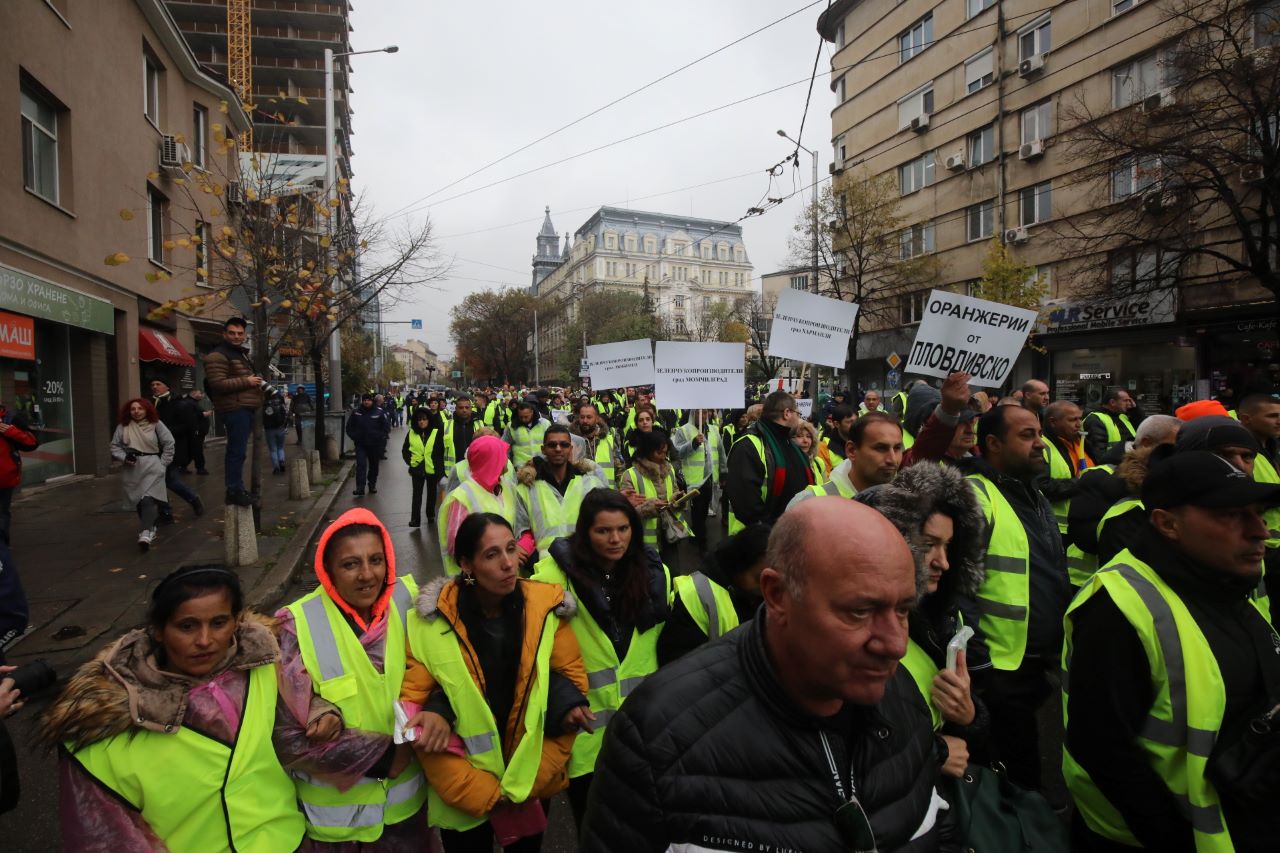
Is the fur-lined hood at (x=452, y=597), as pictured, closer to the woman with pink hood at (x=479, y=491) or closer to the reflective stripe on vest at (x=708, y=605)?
the reflective stripe on vest at (x=708, y=605)

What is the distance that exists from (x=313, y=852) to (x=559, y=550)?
1380 mm

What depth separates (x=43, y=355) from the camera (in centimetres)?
1238

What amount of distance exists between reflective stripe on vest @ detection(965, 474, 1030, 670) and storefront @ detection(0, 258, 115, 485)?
13.0 m

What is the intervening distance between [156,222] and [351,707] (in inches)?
761

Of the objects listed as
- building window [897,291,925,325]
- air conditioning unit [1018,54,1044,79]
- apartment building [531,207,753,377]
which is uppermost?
apartment building [531,207,753,377]

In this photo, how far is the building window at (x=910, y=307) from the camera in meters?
30.3

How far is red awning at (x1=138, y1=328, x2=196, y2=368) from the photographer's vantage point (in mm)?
16172

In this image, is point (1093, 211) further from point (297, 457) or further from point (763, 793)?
point (763, 793)

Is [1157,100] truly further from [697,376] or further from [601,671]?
[601,671]

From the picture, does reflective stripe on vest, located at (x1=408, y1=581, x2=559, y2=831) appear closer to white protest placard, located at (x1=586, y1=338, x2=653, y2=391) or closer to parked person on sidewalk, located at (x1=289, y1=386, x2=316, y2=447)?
white protest placard, located at (x1=586, y1=338, x2=653, y2=391)

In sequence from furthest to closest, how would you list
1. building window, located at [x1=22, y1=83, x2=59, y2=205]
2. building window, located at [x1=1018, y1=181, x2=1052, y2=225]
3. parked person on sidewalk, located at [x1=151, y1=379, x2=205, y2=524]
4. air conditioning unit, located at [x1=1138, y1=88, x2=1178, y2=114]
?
building window, located at [x1=1018, y1=181, x2=1052, y2=225] < air conditioning unit, located at [x1=1138, y1=88, x2=1178, y2=114] < parked person on sidewalk, located at [x1=151, y1=379, x2=205, y2=524] < building window, located at [x1=22, y1=83, x2=59, y2=205]

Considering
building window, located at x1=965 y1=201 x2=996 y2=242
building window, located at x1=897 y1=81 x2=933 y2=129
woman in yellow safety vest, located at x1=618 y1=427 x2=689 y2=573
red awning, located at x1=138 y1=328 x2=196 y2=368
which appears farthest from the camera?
building window, located at x1=897 y1=81 x2=933 y2=129

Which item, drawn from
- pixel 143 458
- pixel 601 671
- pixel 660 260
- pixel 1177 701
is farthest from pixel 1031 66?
pixel 660 260

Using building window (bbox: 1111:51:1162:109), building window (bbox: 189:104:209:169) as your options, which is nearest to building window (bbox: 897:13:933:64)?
building window (bbox: 1111:51:1162:109)
